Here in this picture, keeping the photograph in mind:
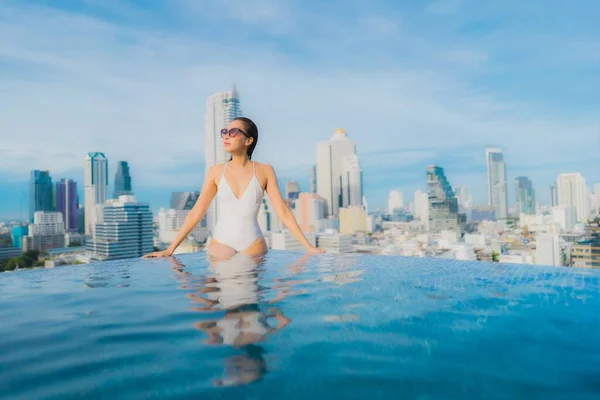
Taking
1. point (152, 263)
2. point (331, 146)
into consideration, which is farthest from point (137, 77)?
point (331, 146)

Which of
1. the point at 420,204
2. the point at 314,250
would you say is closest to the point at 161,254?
the point at 314,250

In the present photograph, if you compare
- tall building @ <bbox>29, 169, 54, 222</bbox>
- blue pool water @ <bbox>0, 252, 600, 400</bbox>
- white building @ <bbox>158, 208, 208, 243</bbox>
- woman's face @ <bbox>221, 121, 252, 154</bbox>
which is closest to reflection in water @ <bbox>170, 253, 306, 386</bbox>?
blue pool water @ <bbox>0, 252, 600, 400</bbox>

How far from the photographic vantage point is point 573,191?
8406 centimetres

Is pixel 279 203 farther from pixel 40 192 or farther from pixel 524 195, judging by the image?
pixel 524 195

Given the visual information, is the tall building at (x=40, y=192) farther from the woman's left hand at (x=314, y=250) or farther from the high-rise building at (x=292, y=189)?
the woman's left hand at (x=314, y=250)

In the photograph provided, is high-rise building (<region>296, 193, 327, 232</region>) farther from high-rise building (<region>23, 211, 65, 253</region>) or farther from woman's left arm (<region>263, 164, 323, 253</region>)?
woman's left arm (<region>263, 164, 323, 253</region>)

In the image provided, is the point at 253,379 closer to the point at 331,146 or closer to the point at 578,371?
the point at 578,371

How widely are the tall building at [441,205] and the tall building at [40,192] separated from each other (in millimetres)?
74809

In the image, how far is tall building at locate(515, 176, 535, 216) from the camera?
396 ft

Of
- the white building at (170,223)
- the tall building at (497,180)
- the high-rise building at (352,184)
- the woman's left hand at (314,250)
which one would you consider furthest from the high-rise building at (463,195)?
the woman's left hand at (314,250)

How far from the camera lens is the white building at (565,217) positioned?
73.7 metres

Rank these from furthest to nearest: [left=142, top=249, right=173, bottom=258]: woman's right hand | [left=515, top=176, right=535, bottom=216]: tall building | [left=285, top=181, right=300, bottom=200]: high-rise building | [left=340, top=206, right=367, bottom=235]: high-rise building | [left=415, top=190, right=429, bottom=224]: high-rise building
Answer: [left=515, top=176, right=535, bottom=216]: tall building, [left=285, top=181, right=300, bottom=200]: high-rise building, [left=415, top=190, right=429, bottom=224]: high-rise building, [left=340, top=206, right=367, bottom=235]: high-rise building, [left=142, top=249, right=173, bottom=258]: woman's right hand

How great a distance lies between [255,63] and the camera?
3070cm

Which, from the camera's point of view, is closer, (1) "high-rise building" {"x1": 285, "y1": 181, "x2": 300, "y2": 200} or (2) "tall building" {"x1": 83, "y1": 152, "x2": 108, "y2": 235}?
(2) "tall building" {"x1": 83, "y1": 152, "x2": 108, "y2": 235}
